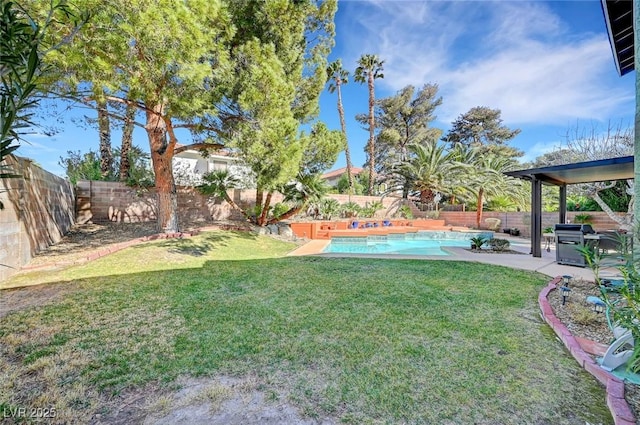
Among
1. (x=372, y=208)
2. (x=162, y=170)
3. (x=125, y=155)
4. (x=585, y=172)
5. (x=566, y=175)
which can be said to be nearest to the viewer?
(x=585, y=172)

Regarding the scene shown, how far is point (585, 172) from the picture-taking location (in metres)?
8.34

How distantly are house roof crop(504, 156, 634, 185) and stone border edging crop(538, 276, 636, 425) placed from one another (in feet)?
16.3

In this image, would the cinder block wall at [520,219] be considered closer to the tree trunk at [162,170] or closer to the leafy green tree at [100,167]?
the tree trunk at [162,170]

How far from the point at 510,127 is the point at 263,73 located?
3611 cm

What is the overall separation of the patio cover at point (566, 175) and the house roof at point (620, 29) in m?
2.19

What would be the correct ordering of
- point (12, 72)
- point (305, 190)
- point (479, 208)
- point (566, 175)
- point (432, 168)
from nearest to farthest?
point (12, 72), point (566, 175), point (305, 190), point (479, 208), point (432, 168)

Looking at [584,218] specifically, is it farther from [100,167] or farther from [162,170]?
[100,167]

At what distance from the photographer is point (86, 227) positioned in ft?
36.1

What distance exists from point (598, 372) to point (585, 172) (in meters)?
7.89

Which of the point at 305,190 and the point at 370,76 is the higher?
the point at 370,76

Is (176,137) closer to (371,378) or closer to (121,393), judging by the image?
(121,393)

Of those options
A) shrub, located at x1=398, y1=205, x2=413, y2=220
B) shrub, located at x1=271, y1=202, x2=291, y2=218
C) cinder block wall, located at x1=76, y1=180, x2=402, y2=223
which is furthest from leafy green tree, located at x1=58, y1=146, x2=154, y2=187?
shrub, located at x1=398, y1=205, x2=413, y2=220

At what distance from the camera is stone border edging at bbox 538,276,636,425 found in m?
2.23

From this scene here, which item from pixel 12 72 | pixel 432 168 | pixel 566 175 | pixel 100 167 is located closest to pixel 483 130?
pixel 432 168
